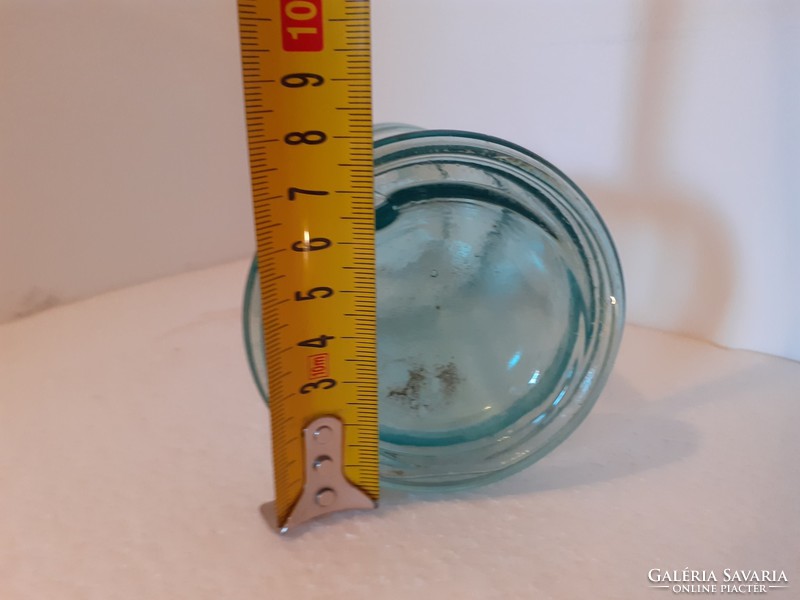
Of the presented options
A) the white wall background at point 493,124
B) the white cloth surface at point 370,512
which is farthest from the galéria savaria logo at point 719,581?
the white wall background at point 493,124

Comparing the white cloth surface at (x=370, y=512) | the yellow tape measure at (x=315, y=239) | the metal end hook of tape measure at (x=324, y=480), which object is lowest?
the white cloth surface at (x=370, y=512)

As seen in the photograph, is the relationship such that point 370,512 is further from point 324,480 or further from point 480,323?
point 480,323

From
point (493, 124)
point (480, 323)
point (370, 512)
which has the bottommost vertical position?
point (370, 512)

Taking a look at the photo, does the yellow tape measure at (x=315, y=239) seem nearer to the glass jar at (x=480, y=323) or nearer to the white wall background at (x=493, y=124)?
the glass jar at (x=480, y=323)

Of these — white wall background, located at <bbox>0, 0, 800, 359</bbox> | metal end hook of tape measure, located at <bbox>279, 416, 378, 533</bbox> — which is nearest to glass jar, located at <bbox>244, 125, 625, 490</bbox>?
metal end hook of tape measure, located at <bbox>279, 416, 378, 533</bbox>

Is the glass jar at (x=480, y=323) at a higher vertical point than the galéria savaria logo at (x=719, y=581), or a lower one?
higher

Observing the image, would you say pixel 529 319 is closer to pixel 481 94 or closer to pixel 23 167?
pixel 481 94

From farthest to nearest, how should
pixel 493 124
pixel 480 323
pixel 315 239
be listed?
pixel 493 124, pixel 480 323, pixel 315 239

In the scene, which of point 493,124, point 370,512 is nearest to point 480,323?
point 370,512
